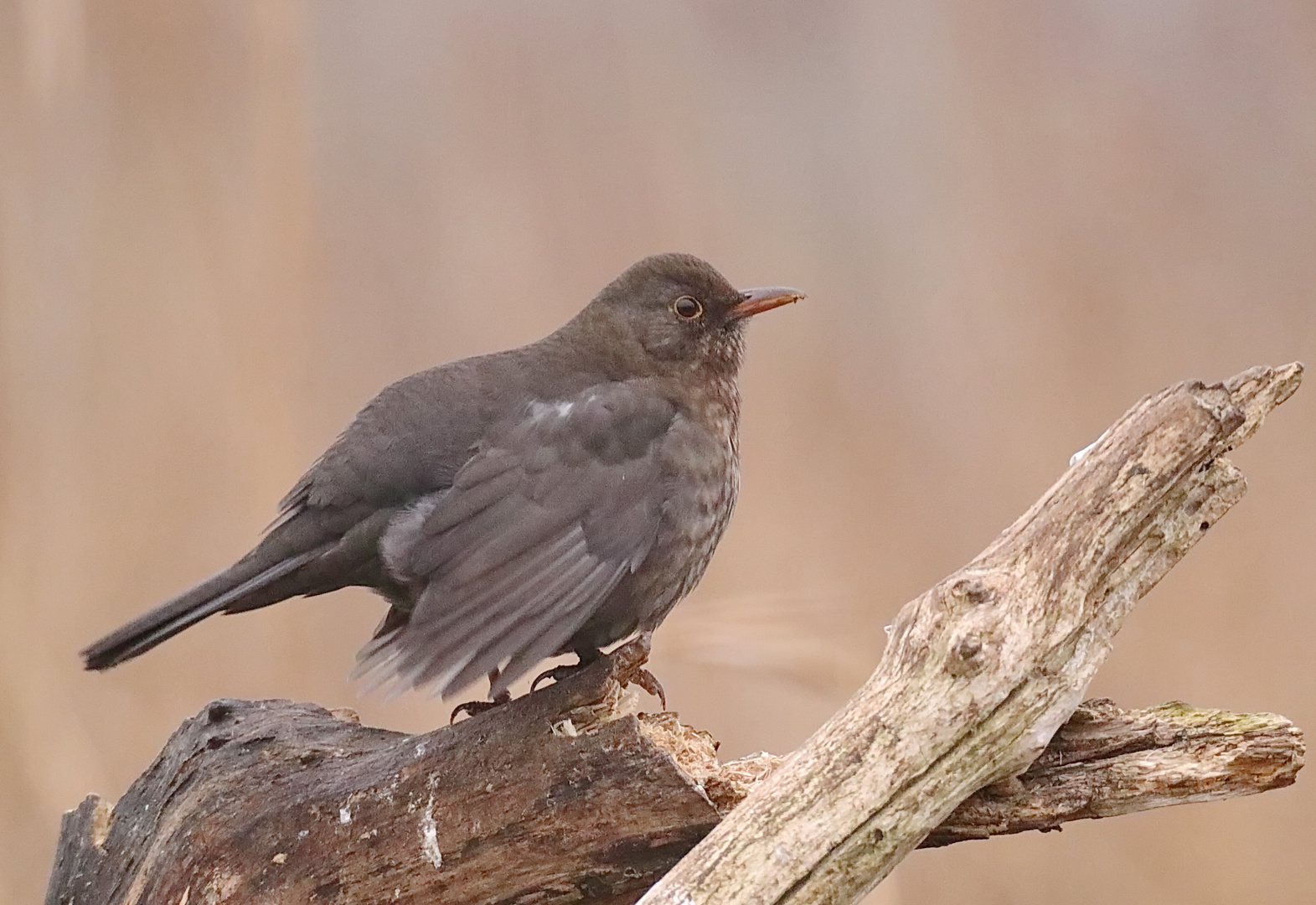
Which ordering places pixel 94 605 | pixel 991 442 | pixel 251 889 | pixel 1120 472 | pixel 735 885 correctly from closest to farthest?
pixel 735 885 < pixel 1120 472 < pixel 251 889 < pixel 94 605 < pixel 991 442

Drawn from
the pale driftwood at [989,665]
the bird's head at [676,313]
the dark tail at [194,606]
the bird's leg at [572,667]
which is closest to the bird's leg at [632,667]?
the bird's leg at [572,667]

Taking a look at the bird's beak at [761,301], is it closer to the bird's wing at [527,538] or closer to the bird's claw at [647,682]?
the bird's wing at [527,538]

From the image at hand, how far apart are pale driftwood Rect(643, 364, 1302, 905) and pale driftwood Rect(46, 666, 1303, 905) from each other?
0.51 feet

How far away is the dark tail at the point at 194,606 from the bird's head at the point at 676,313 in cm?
84

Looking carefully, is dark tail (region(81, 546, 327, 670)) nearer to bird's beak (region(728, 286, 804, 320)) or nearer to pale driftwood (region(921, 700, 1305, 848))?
bird's beak (region(728, 286, 804, 320))

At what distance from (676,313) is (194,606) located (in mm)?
1205

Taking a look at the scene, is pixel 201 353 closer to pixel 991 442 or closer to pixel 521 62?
pixel 521 62

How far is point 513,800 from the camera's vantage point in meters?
2.11

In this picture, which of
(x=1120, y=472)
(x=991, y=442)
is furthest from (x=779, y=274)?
(x=1120, y=472)

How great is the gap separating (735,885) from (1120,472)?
82 cm

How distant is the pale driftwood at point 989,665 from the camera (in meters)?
1.74

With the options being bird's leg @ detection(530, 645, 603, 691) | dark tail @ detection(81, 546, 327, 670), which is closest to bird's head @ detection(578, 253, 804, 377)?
bird's leg @ detection(530, 645, 603, 691)

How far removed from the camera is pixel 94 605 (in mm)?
3920

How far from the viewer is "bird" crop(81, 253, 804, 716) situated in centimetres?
221
